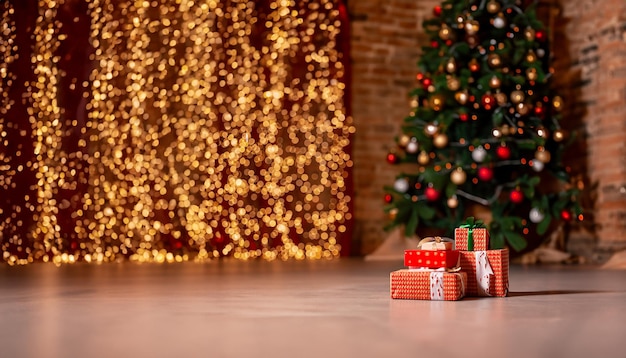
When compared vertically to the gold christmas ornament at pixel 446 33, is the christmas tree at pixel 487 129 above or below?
below

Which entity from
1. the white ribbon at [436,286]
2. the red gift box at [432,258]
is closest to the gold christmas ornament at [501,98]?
the red gift box at [432,258]

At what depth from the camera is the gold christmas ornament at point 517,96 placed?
4996 millimetres

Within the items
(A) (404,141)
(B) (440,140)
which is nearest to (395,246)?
(A) (404,141)

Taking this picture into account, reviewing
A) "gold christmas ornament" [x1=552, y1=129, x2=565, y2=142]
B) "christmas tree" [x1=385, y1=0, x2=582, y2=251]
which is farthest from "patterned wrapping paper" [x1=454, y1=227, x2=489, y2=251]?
"gold christmas ornament" [x1=552, y1=129, x2=565, y2=142]

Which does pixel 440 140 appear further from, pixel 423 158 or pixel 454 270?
pixel 454 270

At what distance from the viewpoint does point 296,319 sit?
2170 mm

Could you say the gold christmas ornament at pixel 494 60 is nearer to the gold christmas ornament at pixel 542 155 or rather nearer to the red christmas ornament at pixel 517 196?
the gold christmas ornament at pixel 542 155

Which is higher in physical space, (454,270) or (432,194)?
(432,194)

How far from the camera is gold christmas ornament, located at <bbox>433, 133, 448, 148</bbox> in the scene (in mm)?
5090

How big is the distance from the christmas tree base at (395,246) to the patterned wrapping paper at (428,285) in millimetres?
2792

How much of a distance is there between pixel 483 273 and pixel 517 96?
248 cm

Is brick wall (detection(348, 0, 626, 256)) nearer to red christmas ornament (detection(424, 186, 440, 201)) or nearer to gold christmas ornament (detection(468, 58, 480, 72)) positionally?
gold christmas ornament (detection(468, 58, 480, 72))

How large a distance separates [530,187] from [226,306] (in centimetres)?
295

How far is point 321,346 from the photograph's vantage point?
171cm
